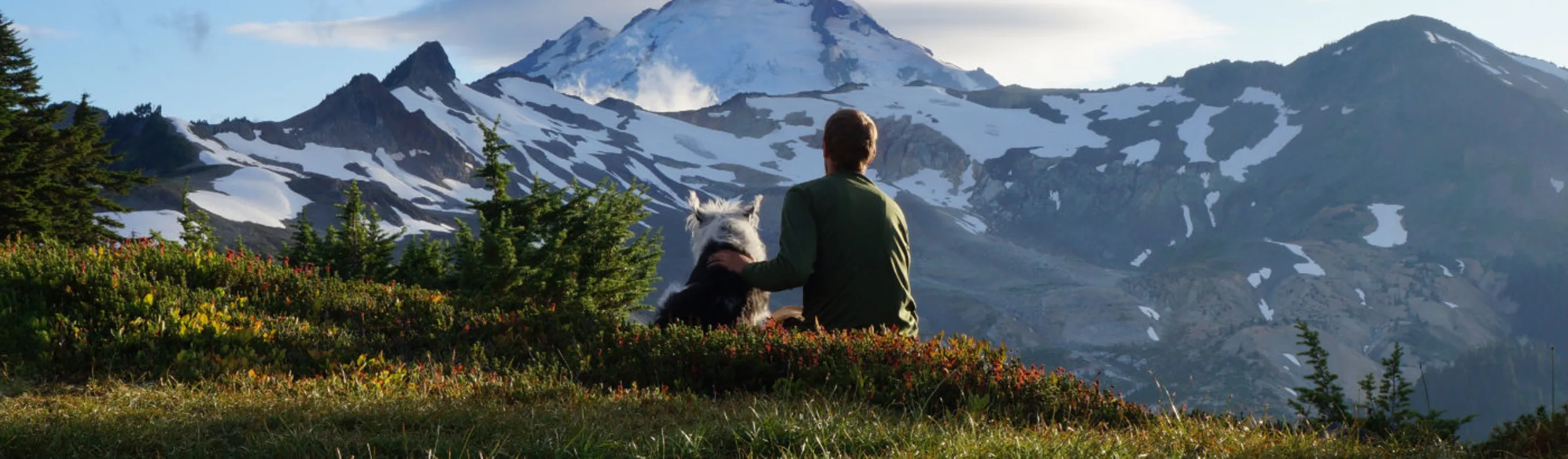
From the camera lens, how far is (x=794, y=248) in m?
6.55

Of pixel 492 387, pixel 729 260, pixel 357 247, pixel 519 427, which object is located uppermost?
pixel 729 260

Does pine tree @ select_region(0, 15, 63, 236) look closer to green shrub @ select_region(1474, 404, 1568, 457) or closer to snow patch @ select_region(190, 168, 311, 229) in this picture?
green shrub @ select_region(1474, 404, 1568, 457)

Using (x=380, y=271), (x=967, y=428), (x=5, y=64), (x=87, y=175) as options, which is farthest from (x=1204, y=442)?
(x=5, y=64)

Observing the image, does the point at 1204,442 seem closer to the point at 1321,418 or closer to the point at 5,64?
the point at 1321,418

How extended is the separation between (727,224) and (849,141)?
1.66m

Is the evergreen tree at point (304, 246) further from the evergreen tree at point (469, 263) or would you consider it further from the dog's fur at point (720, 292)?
the dog's fur at point (720, 292)

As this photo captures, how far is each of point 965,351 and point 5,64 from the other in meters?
36.2

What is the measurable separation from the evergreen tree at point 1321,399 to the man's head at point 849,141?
9.67 ft

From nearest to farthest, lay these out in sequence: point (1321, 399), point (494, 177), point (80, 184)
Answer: point (1321, 399) < point (494, 177) < point (80, 184)

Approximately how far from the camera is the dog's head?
8055mm

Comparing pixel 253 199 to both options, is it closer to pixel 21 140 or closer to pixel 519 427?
pixel 21 140

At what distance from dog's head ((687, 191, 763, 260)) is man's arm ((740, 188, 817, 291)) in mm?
1347

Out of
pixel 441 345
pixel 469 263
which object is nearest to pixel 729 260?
pixel 441 345

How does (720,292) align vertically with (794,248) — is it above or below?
below
